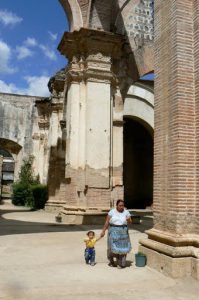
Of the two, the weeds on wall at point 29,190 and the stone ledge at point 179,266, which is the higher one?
the weeds on wall at point 29,190

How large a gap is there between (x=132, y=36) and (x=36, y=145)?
13.7m

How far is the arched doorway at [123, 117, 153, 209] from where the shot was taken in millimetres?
24000

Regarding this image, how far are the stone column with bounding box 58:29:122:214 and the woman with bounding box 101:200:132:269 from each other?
5.76 m

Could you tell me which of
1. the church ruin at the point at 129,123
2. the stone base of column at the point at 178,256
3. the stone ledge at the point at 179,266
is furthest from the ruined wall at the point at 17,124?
the stone ledge at the point at 179,266

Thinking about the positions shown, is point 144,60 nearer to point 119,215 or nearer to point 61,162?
point 61,162

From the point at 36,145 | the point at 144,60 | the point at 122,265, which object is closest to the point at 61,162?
the point at 144,60

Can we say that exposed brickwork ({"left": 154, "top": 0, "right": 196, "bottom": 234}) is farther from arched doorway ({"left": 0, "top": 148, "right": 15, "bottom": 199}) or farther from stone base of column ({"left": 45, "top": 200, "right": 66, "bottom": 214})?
arched doorway ({"left": 0, "top": 148, "right": 15, "bottom": 199})

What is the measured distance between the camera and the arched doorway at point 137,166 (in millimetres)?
24000

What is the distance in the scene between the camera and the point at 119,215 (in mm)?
5871

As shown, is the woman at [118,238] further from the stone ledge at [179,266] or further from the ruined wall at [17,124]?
the ruined wall at [17,124]

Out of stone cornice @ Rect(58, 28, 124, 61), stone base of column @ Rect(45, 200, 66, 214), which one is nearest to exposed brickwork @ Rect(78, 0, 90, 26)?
stone cornice @ Rect(58, 28, 124, 61)

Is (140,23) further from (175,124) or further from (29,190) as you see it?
(29,190)

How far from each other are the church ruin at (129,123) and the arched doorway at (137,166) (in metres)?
0.06

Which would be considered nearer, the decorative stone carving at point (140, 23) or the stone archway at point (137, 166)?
the decorative stone carving at point (140, 23)
